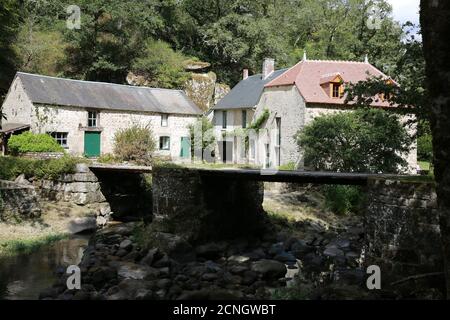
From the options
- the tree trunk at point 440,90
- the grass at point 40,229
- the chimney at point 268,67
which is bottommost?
the grass at point 40,229

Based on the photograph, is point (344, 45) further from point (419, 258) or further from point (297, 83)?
point (419, 258)

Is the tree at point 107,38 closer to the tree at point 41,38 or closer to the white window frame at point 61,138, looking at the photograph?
the tree at point 41,38

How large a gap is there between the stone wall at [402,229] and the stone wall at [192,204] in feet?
23.2

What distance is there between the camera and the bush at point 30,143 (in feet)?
89.3

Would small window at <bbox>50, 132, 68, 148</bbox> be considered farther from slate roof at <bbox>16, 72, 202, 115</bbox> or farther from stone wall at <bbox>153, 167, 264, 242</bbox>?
stone wall at <bbox>153, 167, 264, 242</bbox>

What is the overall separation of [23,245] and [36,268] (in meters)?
2.75

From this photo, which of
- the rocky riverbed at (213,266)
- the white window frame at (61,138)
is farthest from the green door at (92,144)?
the rocky riverbed at (213,266)

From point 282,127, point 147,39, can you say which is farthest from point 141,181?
point 147,39

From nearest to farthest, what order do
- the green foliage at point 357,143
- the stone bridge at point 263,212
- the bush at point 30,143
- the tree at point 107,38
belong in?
the stone bridge at point 263,212 → the green foliage at point 357,143 → the bush at point 30,143 → the tree at point 107,38

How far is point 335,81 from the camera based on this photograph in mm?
27141

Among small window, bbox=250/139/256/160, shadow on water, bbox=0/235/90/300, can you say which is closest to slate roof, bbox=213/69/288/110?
small window, bbox=250/139/256/160

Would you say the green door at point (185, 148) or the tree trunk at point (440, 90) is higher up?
the green door at point (185, 148)

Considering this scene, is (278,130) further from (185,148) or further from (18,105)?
(18,105)

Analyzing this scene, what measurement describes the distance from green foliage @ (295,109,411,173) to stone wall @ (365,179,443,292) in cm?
1169
